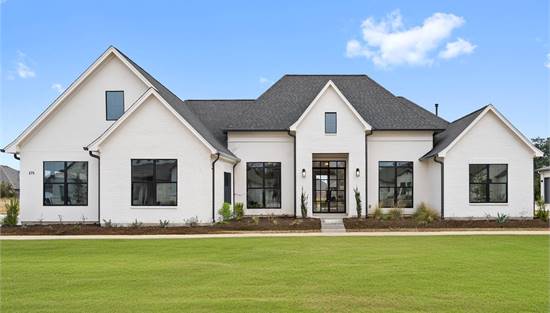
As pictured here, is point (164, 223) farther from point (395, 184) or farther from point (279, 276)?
point (395, 184)


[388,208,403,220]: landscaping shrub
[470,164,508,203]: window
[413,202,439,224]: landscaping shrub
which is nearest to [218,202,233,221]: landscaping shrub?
[388,208,403,220]: landscaping shrub

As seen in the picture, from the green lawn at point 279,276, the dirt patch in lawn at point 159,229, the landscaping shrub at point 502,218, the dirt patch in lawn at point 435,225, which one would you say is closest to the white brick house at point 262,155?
the landscaping shrub at point 502,218

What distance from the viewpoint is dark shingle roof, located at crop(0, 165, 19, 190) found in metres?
66.2

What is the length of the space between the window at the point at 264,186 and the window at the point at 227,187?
58.9 inches

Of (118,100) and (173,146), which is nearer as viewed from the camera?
(173,146)

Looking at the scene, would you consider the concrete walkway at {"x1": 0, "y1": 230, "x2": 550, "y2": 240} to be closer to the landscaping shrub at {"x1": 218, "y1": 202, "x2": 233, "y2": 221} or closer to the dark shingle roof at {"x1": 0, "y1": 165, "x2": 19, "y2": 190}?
the landscaping shrub at {"x1": 218, "y1": 202, "x2": 233, "y2": 221}

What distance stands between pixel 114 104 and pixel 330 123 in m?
10.6

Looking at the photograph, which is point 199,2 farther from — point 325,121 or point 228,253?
point 228,253

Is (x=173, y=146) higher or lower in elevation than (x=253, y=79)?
lower

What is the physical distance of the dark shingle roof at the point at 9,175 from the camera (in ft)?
217

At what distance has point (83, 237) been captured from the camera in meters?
17.4

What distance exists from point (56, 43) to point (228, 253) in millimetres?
12087

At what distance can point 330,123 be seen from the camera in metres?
23.6

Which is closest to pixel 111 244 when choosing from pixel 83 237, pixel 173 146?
pixel 83 237
